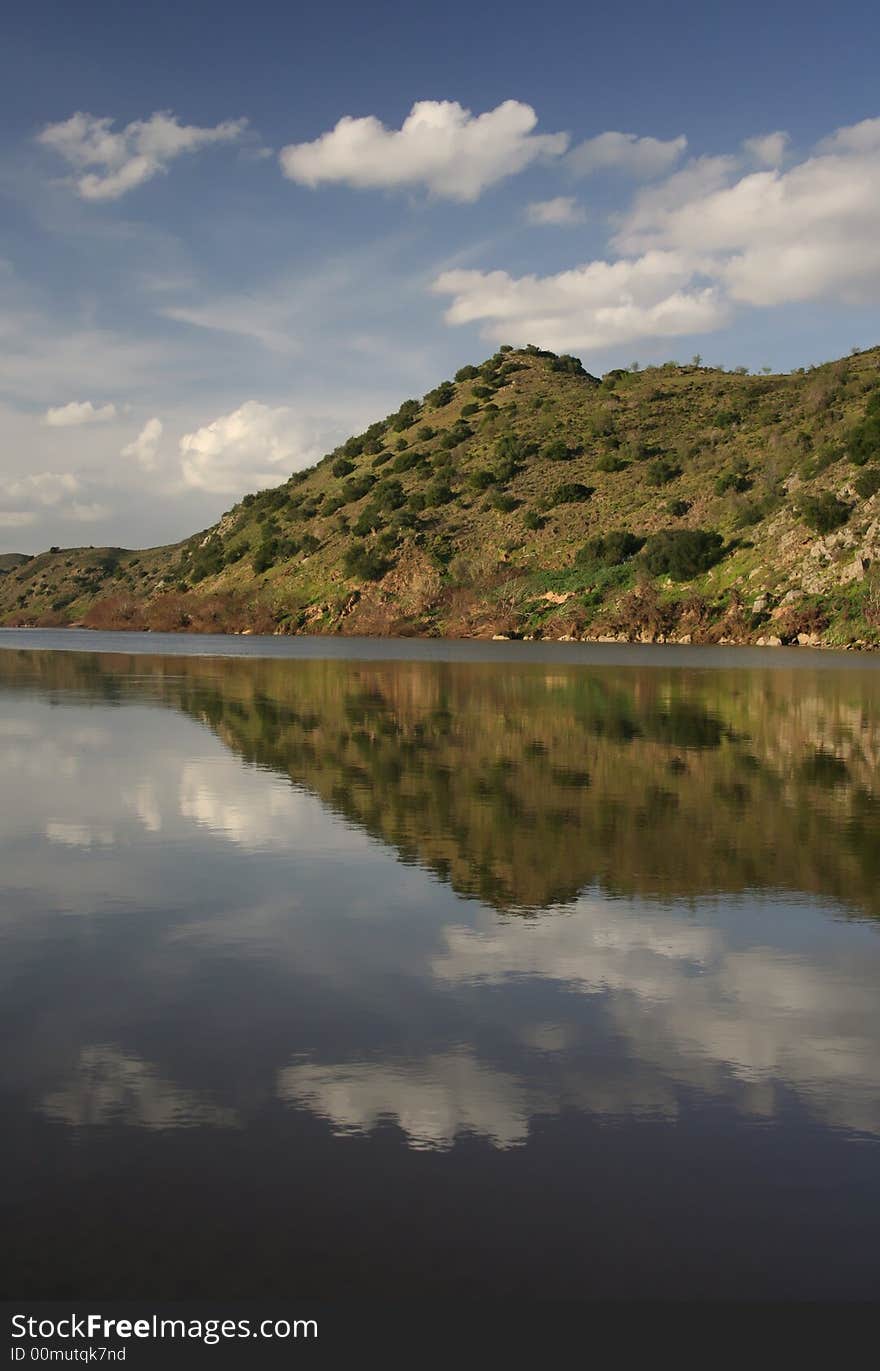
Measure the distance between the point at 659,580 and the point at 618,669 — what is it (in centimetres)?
3711

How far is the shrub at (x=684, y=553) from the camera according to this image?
8188 centimetres

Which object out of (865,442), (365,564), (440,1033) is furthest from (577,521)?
(440,1033)

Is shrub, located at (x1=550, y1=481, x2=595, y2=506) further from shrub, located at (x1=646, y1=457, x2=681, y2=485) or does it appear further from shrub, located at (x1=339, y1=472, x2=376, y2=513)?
shrub, located at (x1=339, y1=472, x2=376, y2=513)

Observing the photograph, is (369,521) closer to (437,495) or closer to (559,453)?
(437,495)

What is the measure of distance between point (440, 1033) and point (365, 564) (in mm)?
100203

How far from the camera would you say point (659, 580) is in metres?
83.1

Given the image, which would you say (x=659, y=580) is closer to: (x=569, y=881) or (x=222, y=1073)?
(x=569, y=881)

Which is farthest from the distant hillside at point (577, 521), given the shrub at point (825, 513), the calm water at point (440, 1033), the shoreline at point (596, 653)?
the calm water at point (440, 1033)

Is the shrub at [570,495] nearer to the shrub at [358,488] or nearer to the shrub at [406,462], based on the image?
the shrub at [406,462]

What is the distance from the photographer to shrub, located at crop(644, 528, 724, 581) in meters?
81.9

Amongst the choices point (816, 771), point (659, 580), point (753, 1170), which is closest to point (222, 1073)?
point (753, 1170)

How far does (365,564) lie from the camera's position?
106m

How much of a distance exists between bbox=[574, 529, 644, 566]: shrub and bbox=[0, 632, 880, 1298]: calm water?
73.0 meters

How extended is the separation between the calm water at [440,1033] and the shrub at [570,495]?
86599 mm
